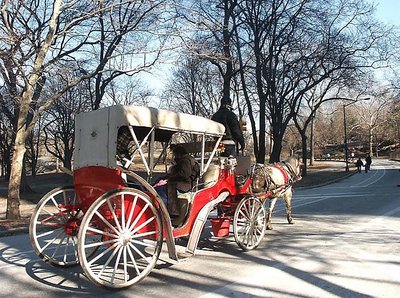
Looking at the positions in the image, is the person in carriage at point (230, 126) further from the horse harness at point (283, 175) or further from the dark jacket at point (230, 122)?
the horse harness at point (283, 175)

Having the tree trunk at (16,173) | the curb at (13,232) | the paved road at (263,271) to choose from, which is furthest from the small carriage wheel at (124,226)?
the tree trunk at (16,173)

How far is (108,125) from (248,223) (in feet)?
11.6

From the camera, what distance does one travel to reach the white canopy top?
20.6 ft

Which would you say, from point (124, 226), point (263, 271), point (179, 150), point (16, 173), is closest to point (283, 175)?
point (179, 150)

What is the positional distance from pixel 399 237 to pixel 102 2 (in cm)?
1203

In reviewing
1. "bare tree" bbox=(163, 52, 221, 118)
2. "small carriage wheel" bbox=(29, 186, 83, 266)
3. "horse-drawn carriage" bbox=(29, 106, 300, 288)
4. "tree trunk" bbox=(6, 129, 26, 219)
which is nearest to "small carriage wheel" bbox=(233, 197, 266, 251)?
"horse-drawn carriage" bbox=(29, 106, 300, 288)

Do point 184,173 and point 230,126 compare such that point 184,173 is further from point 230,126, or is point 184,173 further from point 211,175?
point 230,126

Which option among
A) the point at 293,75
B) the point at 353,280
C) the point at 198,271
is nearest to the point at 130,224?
the point at 198,271

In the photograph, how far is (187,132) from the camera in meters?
7.45

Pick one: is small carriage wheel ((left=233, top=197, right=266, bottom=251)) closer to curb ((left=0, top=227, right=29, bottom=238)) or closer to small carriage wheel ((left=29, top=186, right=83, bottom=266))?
small carriage wheel ((left=29, top=186, right=83, bottom=266))

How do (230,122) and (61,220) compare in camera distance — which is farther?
(230,122)

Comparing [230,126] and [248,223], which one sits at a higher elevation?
[230,126]

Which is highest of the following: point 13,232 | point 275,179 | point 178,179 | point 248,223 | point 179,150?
point 179,150

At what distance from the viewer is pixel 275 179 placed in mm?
10508
